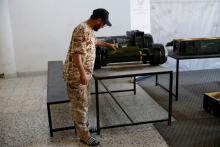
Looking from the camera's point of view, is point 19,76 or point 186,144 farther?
point 19,76

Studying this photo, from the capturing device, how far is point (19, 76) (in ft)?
17.6

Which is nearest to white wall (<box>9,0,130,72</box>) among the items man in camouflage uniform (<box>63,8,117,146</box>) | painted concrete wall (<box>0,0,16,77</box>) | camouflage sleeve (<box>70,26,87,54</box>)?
painted concrete wall (<box>0,0,16,77</box>)

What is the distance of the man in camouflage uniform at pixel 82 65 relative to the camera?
2291 millimetres

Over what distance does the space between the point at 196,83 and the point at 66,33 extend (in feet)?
9.22

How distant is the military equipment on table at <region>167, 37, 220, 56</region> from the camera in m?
3.62

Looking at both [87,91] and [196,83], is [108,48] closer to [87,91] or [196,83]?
[87,91]

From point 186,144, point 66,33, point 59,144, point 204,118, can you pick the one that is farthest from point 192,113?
point 66,33

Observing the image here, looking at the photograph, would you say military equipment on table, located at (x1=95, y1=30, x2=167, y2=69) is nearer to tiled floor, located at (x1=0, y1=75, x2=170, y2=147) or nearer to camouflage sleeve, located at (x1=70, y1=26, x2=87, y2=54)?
camouflage sleeve, located at (x1=70, y1=26, x2=87, y2=54)

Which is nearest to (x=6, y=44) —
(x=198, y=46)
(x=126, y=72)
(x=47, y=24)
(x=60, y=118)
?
Answer: (x=47, y=24)

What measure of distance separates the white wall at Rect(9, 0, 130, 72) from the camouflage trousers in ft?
9.83

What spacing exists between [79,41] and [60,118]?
4.57 ft

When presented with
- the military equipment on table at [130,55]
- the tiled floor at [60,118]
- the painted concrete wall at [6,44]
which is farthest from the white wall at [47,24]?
the military equipment on table at [130,55]

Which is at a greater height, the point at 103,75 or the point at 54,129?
the point at 103,75

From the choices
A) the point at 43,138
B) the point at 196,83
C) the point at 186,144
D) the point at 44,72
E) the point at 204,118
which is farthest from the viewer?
the point at 44,72
